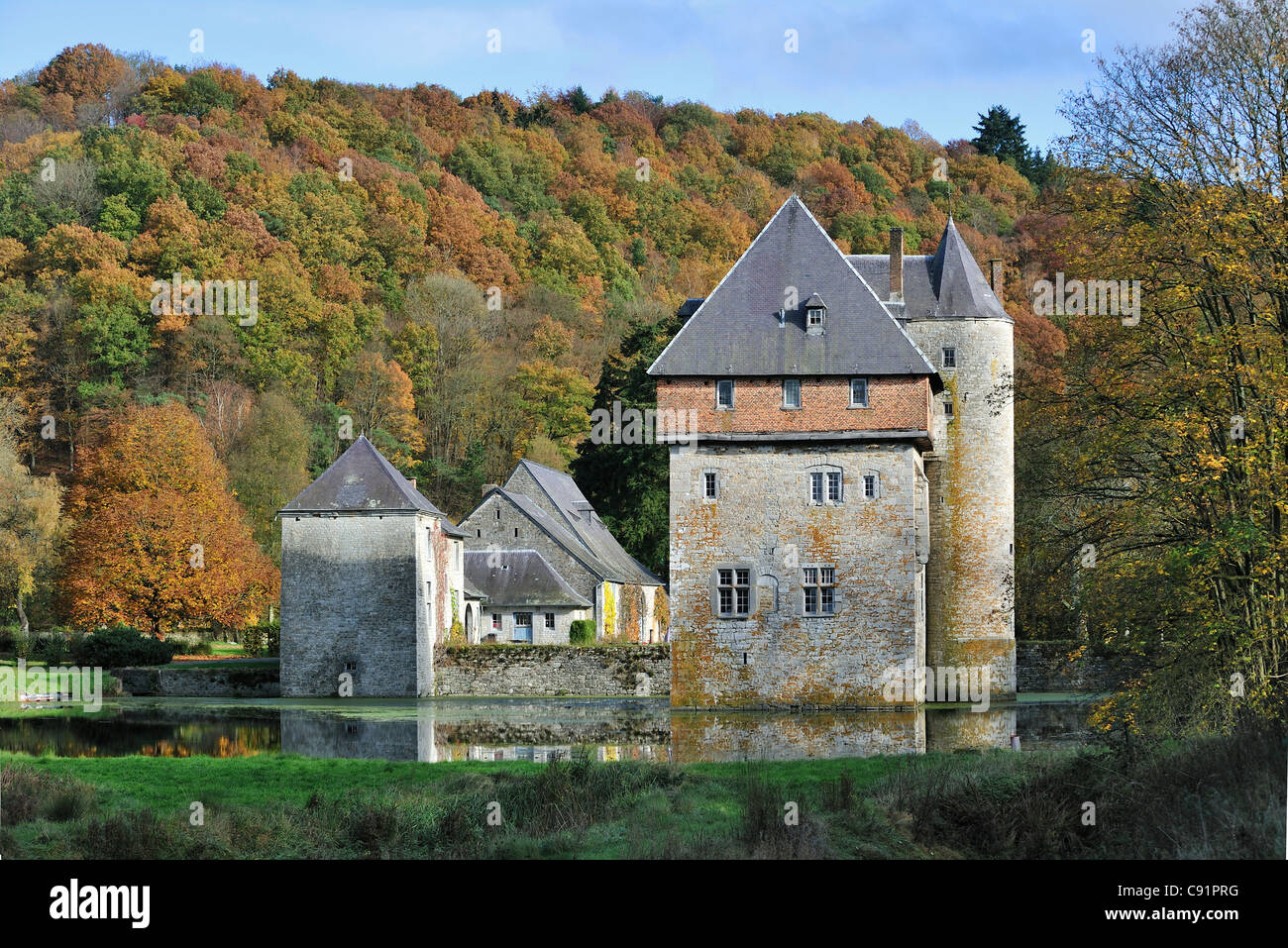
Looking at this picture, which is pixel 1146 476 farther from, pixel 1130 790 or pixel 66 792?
pixel 66 792

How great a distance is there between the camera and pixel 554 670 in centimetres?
3888

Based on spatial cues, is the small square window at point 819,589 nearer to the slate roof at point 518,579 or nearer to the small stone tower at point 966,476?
the small stone tower at point 966,476

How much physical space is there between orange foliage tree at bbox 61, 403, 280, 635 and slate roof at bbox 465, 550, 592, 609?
7909mm

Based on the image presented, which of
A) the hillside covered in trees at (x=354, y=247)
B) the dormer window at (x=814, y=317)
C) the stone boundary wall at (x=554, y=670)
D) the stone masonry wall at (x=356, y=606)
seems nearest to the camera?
the dormer window at (x=814, y=317)

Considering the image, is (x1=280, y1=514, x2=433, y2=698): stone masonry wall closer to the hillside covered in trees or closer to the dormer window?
the dormer window

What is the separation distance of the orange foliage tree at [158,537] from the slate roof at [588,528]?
10.2 meters

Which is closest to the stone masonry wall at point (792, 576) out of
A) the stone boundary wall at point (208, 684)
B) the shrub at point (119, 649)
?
the stone boundary wall at point (208, 684)

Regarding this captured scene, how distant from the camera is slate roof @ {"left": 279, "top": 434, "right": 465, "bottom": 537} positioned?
4006 centimetres

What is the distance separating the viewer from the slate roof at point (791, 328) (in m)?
33.3

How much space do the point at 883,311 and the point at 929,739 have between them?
11965mm

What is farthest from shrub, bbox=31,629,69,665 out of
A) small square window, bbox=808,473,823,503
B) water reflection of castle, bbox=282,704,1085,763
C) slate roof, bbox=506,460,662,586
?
small square window, bbox=808,473,823,503

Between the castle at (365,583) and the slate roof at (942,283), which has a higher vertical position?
the slate roof at (942,283)
